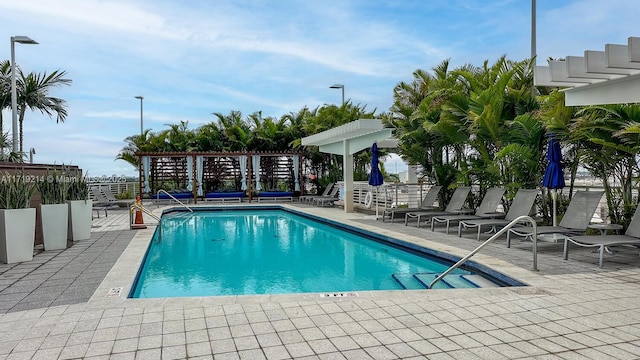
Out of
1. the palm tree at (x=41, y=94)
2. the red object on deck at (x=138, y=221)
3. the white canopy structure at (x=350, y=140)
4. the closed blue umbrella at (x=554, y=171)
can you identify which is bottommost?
the red object on deck at (x=138, y=221)

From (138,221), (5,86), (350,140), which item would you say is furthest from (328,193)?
(5,86)

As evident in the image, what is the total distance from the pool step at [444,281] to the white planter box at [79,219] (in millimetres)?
5989

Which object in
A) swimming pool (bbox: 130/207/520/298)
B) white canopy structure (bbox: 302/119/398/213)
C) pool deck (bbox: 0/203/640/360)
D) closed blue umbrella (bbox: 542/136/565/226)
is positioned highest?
white canopy structure (bbox: 302/119/398/213)

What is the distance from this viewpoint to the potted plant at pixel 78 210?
8.62 m

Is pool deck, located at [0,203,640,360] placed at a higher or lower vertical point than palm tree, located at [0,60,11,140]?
lower

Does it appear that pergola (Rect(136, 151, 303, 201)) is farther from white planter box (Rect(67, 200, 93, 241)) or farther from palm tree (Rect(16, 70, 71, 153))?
white planter box (Rect(67, 200, 93, 241))

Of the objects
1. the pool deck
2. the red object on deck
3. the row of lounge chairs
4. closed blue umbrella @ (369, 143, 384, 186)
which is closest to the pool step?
the pool deck

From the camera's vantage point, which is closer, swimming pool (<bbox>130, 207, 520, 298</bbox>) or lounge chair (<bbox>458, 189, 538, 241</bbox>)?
swimming pool (<bbox>130, 207, 520, 298</bbox>)

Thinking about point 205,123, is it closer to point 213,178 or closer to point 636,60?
point 213,178

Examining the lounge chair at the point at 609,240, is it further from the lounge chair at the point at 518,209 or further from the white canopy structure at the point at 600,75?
the lounge chair at the point at 518,209

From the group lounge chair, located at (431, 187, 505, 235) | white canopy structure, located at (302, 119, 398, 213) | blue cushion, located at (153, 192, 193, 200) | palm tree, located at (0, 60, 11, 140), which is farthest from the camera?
blue cushion, located at (153, 192, 193, 200)

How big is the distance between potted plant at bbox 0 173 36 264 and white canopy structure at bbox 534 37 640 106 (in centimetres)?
754

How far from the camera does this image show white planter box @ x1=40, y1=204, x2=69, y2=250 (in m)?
7.52

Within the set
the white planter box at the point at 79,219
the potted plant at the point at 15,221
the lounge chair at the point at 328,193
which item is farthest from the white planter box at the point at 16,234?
the lounge chair at the point at 328,193
